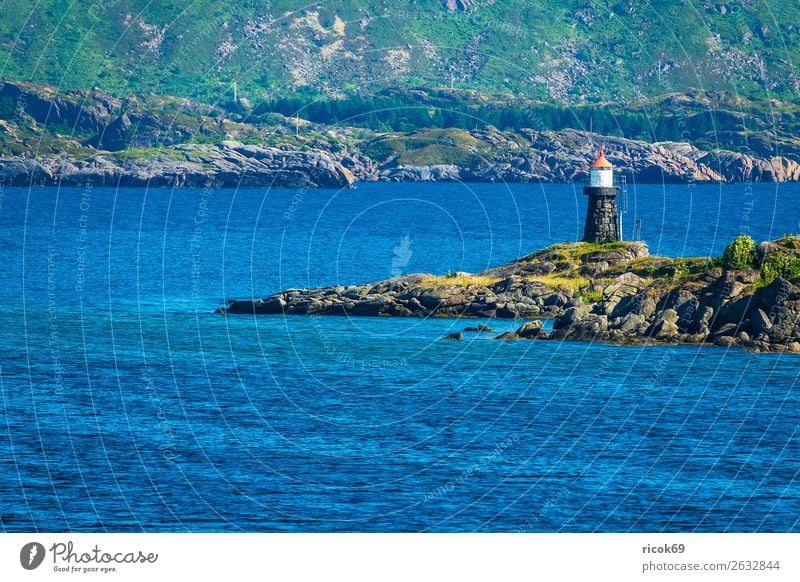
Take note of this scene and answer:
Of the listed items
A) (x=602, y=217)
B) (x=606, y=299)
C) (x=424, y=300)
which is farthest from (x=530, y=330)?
(x=602, y=217)

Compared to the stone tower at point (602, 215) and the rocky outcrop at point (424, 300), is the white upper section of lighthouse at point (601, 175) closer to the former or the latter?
the stone tower at point (602, 215)

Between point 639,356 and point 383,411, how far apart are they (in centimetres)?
2554

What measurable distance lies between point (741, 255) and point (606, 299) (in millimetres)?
11551

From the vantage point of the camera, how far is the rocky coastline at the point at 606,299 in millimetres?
115375

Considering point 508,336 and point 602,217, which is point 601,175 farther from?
point 508,336

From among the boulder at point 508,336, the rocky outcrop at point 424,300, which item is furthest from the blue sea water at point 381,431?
the rocky outcrop at point 424,300

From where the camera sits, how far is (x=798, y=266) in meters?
118

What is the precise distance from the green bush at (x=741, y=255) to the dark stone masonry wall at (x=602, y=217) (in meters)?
28.6

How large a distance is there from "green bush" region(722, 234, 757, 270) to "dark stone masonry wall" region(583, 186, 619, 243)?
93.9 ft

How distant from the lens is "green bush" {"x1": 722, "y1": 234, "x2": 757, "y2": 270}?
12100 centimetres

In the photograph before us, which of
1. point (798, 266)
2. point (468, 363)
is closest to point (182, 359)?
point (468, 363)

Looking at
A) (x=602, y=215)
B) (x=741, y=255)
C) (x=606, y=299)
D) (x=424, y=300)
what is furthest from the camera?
(x=602, y=215)

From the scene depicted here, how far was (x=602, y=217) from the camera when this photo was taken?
151000 mm

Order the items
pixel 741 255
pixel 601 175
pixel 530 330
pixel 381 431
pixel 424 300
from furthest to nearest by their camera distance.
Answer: pixel 601 175 < pixel 424 300 < pixel 741 255 < pixel 530 330 < pixel 381 431
